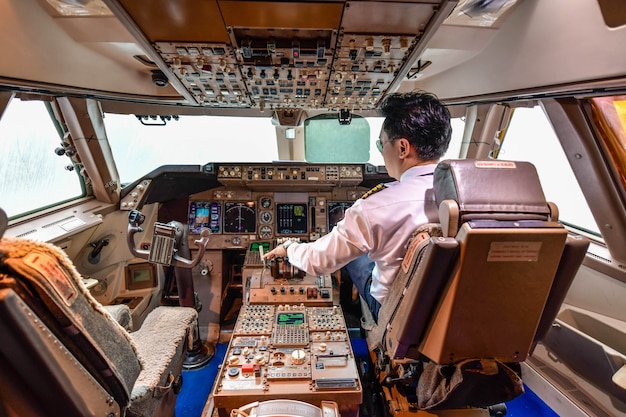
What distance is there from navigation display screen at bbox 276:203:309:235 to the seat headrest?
212 centimetres

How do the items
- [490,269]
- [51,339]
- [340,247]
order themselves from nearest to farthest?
[51,339], [490,269], [340,247]

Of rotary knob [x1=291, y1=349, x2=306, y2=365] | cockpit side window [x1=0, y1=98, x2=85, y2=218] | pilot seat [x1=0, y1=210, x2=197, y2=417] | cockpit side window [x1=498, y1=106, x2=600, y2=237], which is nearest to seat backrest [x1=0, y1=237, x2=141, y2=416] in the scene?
pilot seat [x1=0, y1=210, x2=197, y2=417]

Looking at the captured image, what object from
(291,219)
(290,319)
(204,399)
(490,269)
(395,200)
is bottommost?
(204,399)

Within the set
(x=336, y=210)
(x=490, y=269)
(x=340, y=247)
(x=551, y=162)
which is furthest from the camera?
(x=336, y=210)

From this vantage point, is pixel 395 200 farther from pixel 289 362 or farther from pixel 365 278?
pixel 289 362

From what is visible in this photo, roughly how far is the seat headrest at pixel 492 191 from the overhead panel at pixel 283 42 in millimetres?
772

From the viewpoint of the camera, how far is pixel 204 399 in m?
2.22

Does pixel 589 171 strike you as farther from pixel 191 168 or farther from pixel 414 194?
pixel 191 168

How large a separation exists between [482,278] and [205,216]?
105 inches

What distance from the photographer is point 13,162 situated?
6.97 ft

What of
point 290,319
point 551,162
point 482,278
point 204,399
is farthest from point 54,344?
point 551,162

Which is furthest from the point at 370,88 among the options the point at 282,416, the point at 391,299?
the point at 282,416

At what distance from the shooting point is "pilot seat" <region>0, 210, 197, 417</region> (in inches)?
25.1

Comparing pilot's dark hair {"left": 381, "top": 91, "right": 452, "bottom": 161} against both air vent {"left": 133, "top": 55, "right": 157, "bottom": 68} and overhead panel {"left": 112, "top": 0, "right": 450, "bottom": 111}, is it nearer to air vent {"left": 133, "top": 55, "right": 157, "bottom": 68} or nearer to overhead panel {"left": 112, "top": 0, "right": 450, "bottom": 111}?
overhead panel {"left": 112, "top": 0, "right": 450, "bottom": 111}
